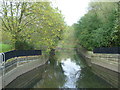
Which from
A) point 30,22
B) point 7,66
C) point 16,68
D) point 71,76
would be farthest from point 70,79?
point 30,22

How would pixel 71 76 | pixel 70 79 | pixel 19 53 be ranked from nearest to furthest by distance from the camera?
pixel 70 79, pixel 71 76, pixel 19 53

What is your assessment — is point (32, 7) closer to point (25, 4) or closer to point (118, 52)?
point (25, 4)

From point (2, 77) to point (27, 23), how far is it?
8150 mm

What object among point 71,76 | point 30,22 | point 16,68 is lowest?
point 71,76

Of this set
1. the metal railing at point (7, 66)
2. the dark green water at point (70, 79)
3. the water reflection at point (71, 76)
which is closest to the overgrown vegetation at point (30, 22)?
the metal railing at point (7, 66)

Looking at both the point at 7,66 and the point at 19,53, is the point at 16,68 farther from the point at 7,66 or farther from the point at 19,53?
the point at 19,53

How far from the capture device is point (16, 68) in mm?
11492

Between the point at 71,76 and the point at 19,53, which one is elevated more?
the point at 19,53

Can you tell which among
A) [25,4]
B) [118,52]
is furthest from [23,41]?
[118,52]

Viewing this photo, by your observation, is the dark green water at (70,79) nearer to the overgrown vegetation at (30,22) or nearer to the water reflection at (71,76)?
Answer: the water reflection at (71,76)

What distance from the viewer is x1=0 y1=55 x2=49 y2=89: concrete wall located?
29.4ft

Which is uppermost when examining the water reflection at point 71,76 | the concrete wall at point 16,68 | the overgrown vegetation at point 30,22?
the overgrown vegetation at point 30,22

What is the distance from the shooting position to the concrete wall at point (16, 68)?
29.4 feet

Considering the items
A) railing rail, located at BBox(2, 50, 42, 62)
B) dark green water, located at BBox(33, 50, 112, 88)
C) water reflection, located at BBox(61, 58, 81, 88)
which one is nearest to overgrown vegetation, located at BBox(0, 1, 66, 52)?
railing rail, located at BBox(2, 50, 42, 62)
